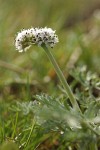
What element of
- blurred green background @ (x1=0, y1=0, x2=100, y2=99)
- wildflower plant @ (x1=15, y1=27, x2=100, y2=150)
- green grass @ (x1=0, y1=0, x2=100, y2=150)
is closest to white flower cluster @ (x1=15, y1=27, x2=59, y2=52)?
wildflower plant @ (x1=15, y1=27, x2=100, y2=150)

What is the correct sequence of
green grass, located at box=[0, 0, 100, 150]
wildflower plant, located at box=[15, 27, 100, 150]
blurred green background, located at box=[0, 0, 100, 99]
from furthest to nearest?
blurred green background, located at box=[0, 0, 100, 99] < green grass, located at box=[0, 0, 100, 150] < wildflower plant, located at box=[15, 27, 100, 150]

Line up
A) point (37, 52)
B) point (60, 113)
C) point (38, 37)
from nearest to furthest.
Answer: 1. point (60, 113)
2. point (38, 37)
3. point (37, 52)

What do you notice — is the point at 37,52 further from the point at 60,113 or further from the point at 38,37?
the point at 60,113

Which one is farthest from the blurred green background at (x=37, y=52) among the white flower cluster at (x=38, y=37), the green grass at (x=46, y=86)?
the white flower cluster at (x=38, y=37)

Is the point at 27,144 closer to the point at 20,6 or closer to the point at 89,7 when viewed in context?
the point at 20,6

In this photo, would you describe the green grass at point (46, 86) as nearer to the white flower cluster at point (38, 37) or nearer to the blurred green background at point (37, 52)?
the blurred green background at point (37, 52)

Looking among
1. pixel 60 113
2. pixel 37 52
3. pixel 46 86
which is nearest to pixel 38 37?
pixel 60 113

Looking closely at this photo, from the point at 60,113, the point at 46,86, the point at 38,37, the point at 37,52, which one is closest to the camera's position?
the point at 60,113

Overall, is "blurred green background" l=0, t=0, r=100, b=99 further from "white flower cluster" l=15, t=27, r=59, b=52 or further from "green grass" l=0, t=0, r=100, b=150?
"white flower cluster" l=15, t=27, r=59, b=52
